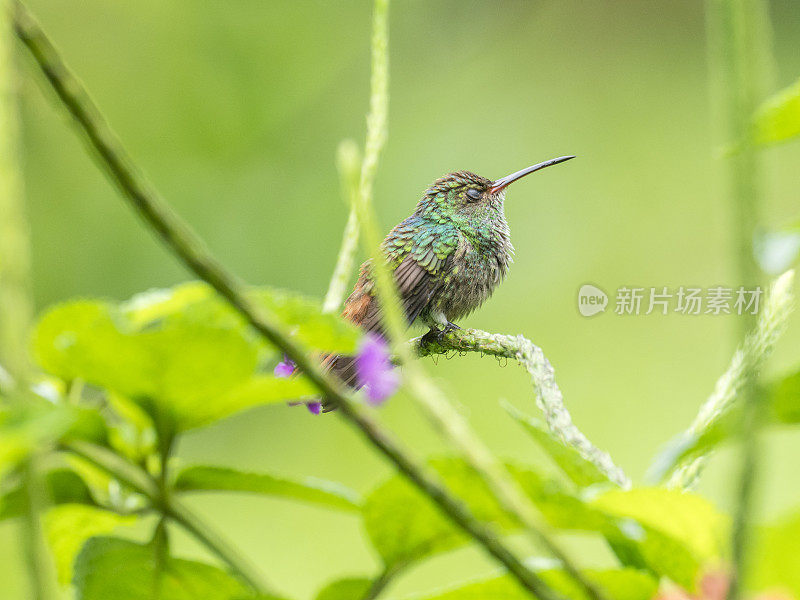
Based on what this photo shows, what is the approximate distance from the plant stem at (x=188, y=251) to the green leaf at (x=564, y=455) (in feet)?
0.19

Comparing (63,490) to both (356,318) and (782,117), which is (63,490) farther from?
(356,318)

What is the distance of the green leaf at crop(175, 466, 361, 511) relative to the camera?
20 cm

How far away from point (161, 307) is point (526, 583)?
0.15 meters

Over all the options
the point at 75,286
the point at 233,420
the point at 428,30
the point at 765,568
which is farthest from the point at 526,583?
the point at 428,30

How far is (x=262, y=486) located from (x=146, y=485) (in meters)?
0.03

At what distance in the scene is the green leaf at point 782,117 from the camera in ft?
0.59

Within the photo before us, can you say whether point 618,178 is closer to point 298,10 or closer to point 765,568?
point 298,10

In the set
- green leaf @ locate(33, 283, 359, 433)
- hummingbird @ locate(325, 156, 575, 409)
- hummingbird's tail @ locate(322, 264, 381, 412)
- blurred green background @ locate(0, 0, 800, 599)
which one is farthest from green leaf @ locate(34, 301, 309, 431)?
blurred green background @ locate(0, 0, 800, 599)

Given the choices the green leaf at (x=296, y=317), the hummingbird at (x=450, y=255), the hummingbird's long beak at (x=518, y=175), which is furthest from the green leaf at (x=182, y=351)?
the hummingbird at (x=450, y=255)

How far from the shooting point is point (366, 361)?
0.20m

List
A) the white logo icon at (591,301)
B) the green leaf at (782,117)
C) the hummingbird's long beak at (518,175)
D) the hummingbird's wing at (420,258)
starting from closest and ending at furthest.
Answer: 1. the green leaf at (782,117)
2. the white logo icon at (591,301)
3. the hummingbird's long beak at (518,175)
4. the hummingbird's wing at (420,258)

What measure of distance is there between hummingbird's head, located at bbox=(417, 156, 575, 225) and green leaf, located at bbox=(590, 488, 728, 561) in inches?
35.6

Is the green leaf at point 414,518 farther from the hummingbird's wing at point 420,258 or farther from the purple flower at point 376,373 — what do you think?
the hummingbird's wing at point 420,258

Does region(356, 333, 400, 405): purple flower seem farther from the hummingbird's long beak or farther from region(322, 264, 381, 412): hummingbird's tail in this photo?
the hummingbird's long beak
